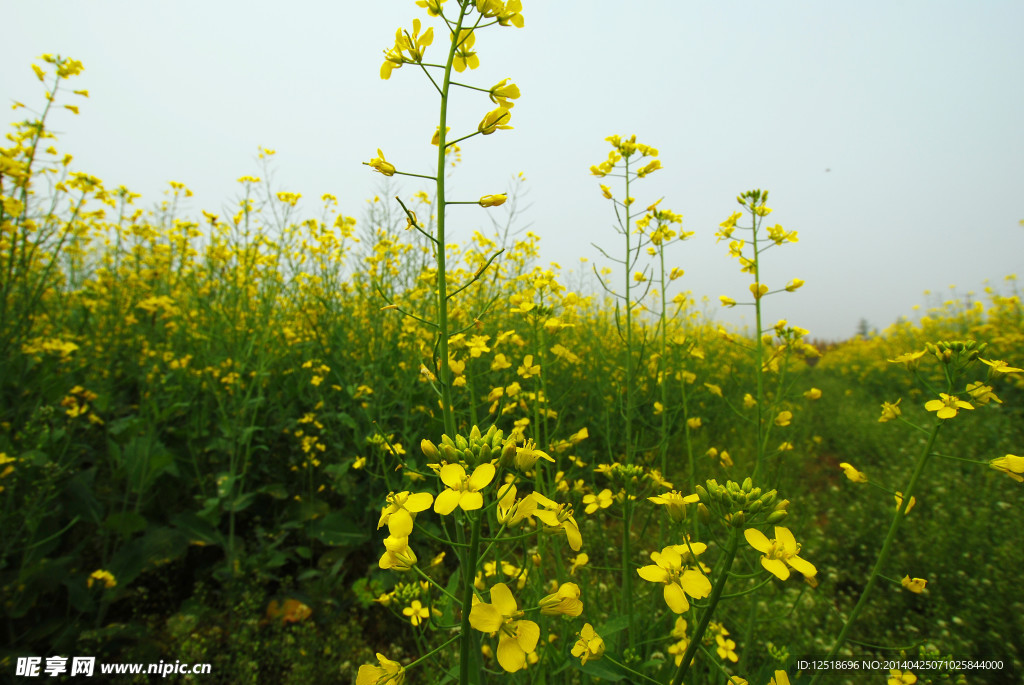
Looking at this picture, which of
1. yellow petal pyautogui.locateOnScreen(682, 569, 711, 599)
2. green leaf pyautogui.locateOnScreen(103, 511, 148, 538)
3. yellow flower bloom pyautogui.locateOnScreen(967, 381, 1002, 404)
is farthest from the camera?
green leaf pyautogui.locateOnScreen(103, 511, 148, 538)

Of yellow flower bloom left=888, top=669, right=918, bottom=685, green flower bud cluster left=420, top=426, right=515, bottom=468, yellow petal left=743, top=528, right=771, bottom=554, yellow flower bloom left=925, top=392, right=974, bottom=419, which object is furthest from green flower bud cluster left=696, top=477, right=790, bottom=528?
yellow flower bloom left=888, top=669, right=918, bottom=685

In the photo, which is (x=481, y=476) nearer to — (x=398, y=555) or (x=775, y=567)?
(x=398, y=555)

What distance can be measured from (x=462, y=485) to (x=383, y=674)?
1.36 feet

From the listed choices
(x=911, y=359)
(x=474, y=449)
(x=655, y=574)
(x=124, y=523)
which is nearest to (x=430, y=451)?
(x=474, y=449)

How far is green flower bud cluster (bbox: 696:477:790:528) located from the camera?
87 cm

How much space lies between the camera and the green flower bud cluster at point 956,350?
1.44 m

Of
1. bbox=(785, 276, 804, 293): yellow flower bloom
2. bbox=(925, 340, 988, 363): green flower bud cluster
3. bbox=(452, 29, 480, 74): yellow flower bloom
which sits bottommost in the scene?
bbox=(925, 340, 988, 363): green flower bud cluster

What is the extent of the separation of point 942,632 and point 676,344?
1881mm

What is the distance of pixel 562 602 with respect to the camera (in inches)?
34.2

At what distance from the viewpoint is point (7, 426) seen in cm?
246

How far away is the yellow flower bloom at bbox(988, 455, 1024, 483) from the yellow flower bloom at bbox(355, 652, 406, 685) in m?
1.54

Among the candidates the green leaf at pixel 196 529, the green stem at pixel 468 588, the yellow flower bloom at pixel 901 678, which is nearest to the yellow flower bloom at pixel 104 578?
the green leaf at pixel 196 529

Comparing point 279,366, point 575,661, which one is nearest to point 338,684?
point 575,661

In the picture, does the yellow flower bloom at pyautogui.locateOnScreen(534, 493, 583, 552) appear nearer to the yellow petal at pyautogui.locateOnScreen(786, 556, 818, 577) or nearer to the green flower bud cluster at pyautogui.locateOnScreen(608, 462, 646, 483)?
the yellow petal at pyautogui.locateOnScreen(786, 556, 818, 577)
